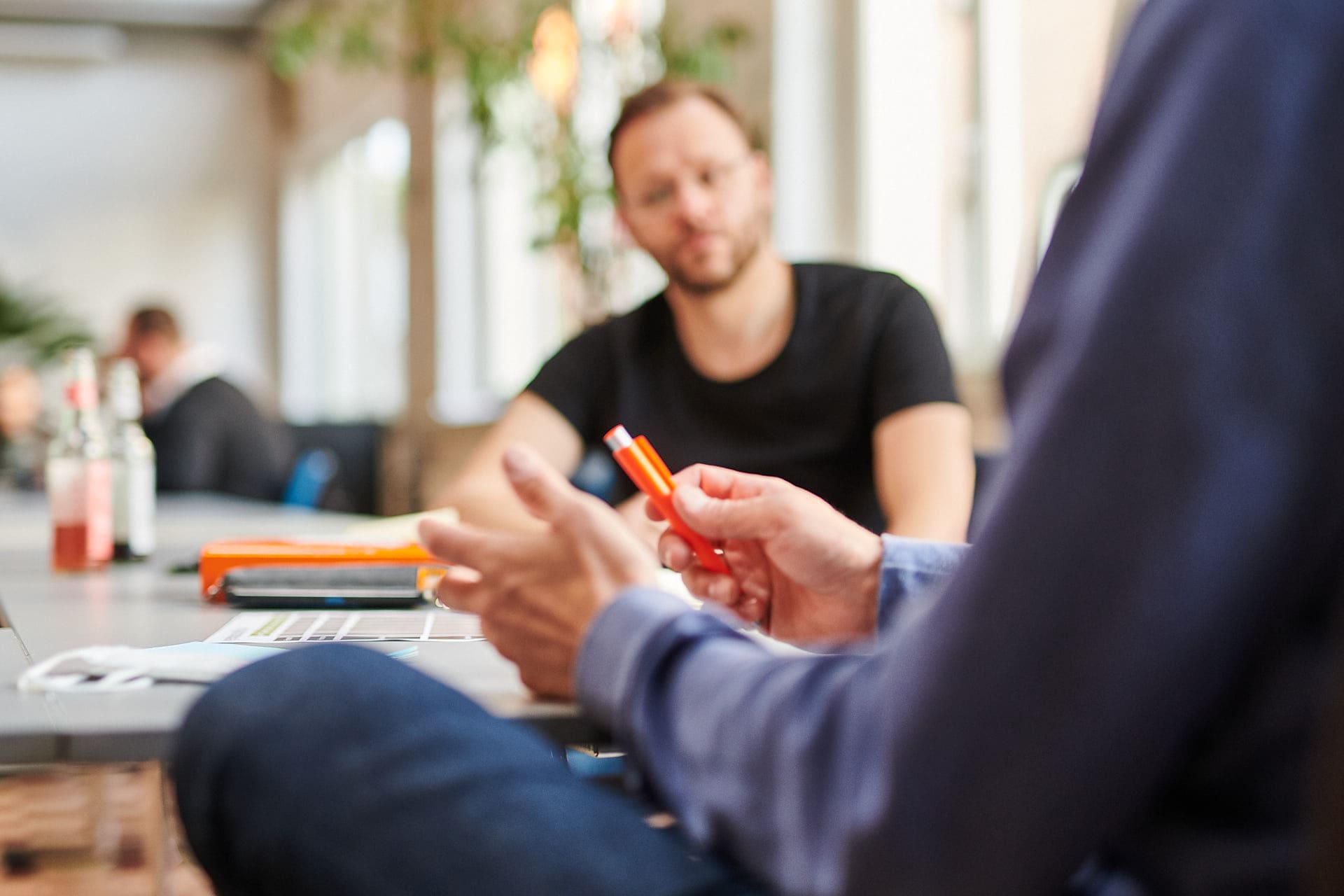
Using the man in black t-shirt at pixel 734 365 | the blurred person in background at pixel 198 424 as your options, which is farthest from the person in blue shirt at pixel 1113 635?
the blurred person in background at pixel 198 424

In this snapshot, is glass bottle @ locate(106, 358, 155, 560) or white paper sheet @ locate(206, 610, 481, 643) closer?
white paper sheet @ locate(206, 610, 481, 643)

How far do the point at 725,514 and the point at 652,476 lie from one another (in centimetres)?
6

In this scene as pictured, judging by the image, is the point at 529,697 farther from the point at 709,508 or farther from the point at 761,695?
the point at 761,695

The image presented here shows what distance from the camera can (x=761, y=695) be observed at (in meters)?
0.56

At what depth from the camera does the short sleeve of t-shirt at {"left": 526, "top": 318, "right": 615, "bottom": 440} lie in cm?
226

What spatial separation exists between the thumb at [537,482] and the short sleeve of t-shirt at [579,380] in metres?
1.52

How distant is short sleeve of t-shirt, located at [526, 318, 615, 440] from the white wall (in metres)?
6.66

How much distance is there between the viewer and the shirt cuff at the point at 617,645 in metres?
0.63

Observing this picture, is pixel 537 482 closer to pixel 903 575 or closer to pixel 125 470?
pixel 903 575

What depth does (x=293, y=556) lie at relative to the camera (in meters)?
1.27

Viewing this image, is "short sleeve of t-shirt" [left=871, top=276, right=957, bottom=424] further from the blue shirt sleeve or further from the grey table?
the blue shirt sleeve

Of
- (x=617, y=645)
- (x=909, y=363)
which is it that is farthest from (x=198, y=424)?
(x=617, y=645)

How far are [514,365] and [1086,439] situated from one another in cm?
595

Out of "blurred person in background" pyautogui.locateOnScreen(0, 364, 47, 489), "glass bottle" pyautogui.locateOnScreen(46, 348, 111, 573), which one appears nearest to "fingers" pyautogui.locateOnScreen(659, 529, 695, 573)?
"glass bottle" pyautogui.locateOnScreen(46, 348, 111, 573)
